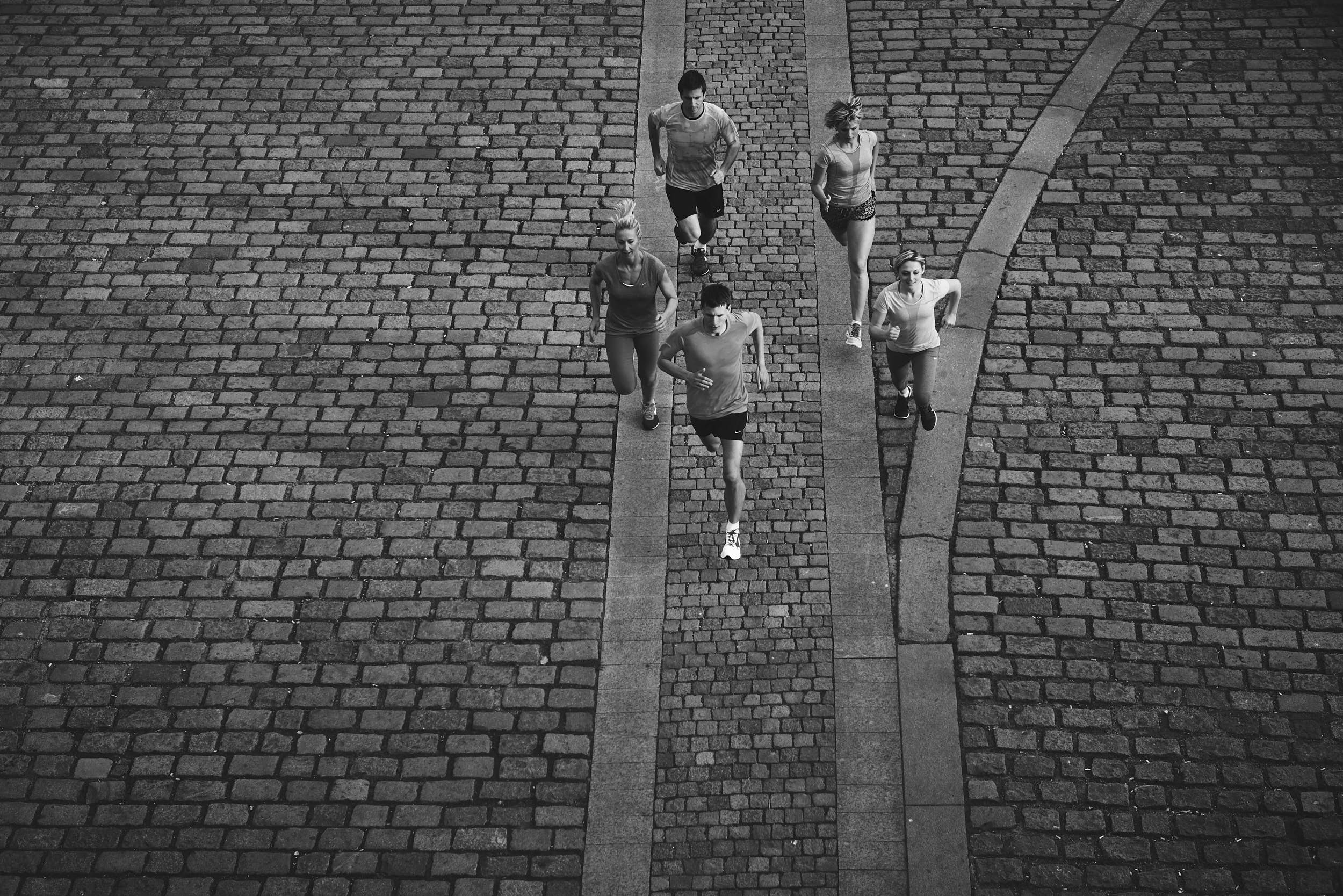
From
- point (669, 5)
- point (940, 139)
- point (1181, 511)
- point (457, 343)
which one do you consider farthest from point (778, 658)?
point (669, 5)

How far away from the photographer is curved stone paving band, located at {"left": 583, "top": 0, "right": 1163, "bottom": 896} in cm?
688

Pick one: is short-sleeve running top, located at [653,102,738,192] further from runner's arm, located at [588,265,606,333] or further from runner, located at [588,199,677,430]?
runner's arm, located at [588,265,606,333]

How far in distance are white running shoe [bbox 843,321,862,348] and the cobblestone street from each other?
0.30ft

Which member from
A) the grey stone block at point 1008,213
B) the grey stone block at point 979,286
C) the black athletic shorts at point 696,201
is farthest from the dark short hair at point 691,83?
the grey stone block at point 1008,213

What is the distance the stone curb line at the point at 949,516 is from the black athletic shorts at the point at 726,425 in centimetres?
153

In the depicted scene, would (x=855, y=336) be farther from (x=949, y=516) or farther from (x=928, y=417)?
(x=949, y=516)

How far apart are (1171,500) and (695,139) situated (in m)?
4.52

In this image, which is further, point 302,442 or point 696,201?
point 696,201

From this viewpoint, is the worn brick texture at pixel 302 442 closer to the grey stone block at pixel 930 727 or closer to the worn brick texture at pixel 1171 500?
the grey stone block at pixel 930 727

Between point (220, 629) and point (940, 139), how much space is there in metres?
7.47

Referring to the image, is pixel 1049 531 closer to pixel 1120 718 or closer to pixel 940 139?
pixel 1120 718

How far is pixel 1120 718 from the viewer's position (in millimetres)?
7289

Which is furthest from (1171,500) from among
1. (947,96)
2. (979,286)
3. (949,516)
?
(947,96)

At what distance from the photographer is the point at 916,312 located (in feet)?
25.8
